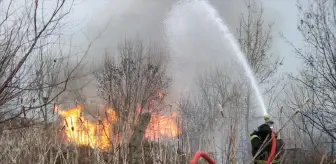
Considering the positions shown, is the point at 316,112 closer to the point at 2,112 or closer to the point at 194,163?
the point at 2,112

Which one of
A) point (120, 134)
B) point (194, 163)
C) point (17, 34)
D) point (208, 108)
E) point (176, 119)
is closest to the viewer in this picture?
point (194, 163)

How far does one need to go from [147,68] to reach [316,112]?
9.39 meters

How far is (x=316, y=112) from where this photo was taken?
10742 millimetres

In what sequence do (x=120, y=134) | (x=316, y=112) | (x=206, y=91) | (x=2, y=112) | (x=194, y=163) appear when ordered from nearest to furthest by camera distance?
1. (x=194, y=163)
2. (x=2, y=112)
3. (x=120, y=134)
4. (x=316, y=112)
5. (x=206, y=91)

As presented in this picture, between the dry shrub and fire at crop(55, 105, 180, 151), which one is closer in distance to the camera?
the dry shrub

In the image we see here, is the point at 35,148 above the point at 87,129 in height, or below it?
below

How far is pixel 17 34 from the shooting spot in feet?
12.6

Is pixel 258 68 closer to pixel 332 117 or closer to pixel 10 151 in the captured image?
pixel 332 117

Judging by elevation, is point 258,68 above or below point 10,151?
above

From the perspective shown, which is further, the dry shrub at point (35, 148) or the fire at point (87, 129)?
the fire at point (87, 129)

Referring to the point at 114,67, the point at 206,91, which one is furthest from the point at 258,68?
the point at 206,91

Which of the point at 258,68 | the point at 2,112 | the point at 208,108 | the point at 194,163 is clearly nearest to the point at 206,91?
the point at 208,108

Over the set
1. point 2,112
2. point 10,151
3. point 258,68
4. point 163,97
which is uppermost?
point 258,68

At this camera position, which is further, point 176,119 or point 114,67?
point 114,67
